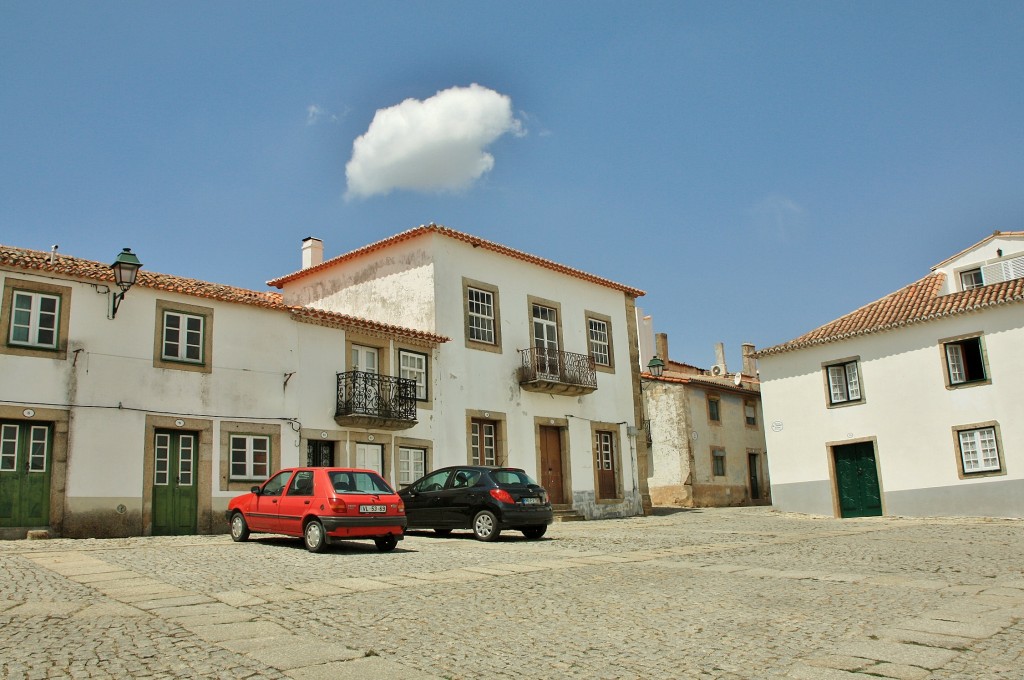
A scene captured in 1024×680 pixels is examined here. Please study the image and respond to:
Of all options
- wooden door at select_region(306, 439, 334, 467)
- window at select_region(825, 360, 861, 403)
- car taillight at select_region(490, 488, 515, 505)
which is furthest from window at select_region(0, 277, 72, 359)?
window at select_region(825, 360, 861, 403)

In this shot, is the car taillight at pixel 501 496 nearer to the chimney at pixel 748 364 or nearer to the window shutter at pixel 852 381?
the window shutter at pixel 852 381

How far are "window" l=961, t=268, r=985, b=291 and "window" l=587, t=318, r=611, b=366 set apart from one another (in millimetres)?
10305

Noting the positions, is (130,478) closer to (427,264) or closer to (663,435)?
(427,264)

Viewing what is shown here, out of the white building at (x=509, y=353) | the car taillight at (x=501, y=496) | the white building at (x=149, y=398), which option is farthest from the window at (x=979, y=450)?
the white building at (x=149, y=398)

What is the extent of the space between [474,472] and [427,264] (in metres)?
8.45

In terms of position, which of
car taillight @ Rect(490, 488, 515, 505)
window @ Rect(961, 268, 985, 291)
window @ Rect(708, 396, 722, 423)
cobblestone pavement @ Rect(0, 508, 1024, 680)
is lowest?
cobblestone pavement @ Rect(0, 508, 1024, 680)

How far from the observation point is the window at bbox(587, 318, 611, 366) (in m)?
27.5

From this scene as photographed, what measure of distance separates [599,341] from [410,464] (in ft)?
28.7

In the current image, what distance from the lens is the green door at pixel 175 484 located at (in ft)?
55.1

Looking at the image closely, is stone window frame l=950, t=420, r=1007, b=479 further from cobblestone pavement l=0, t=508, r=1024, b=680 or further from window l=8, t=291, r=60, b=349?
window l=8, t=291, r=60, b=349

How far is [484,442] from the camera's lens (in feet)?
77.7

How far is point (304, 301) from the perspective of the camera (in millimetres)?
26531

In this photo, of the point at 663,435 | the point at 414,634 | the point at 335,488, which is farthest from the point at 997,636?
the point at 663,435

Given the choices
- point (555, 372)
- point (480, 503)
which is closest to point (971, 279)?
point (555, 372)
